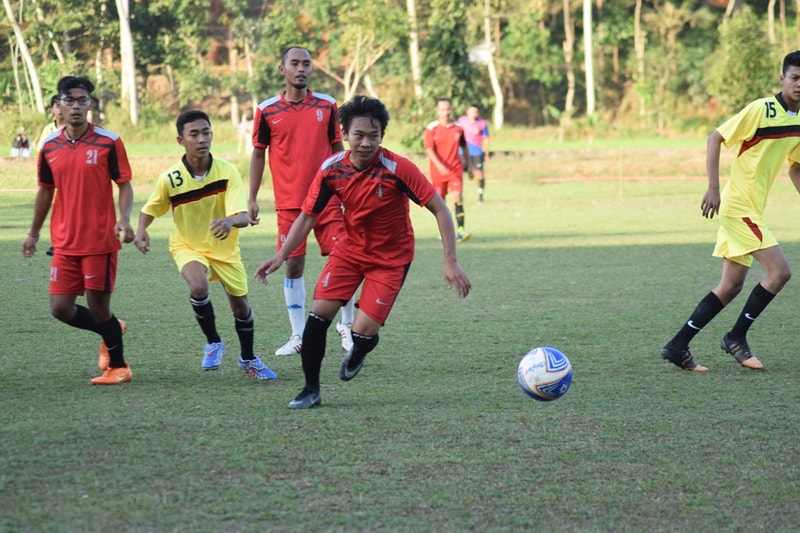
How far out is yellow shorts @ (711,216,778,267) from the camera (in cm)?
709

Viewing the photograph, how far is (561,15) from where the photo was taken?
58906mm

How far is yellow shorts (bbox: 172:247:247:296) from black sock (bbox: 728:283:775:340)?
3.26 m

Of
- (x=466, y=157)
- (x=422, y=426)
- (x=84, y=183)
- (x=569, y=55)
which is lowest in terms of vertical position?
(x=422, y=426)

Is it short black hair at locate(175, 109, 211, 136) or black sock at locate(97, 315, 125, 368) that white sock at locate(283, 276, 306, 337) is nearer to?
black sock at locate(97, 315, 125, 368)

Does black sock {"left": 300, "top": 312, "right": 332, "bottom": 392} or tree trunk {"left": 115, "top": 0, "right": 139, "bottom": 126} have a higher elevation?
tree trunk {"left": 115, "top": 0, "right": 139, "bottom": 126}

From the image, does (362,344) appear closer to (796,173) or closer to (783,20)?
(796,173)

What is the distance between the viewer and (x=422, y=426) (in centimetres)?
566

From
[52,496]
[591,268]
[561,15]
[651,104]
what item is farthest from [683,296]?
[561,15]

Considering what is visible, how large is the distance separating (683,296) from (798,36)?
1886 inches

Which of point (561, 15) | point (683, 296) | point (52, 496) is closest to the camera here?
point (52, 496)

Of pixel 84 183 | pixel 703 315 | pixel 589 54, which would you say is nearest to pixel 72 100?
pixel 84 183

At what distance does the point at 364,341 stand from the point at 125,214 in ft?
5.55

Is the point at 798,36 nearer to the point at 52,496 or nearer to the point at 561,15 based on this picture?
the point at 561,15

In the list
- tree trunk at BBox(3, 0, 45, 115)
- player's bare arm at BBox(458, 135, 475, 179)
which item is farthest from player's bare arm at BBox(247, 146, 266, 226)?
tree trunk at BBox(3, 0, 45, 115)
